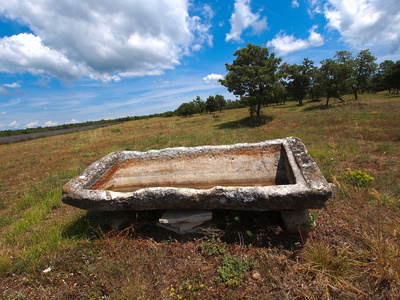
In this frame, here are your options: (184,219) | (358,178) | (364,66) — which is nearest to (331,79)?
(364,66)

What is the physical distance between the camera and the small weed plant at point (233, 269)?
91.8 inches

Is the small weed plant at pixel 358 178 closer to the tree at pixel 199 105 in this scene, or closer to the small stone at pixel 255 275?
the small stone at pixel 255 275

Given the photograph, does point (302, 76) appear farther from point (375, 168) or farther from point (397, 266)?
point (397, 266)

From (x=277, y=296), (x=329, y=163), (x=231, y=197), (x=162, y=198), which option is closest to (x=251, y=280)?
(x=277, y=296)

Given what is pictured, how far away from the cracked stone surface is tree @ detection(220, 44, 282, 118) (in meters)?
12.0

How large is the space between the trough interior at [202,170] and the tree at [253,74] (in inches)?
470

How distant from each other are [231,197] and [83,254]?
2551mm

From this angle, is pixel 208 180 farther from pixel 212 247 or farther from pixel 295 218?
pixel 295 218

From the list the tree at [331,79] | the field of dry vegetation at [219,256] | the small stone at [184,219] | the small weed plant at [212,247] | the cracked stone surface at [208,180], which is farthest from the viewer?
the tree at [331,79]

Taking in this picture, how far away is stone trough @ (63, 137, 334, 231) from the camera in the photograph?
2574 millimetres

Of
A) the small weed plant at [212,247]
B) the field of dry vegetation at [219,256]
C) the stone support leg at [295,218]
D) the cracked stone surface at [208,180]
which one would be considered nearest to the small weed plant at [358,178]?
the field of dry vegetation at [219,256]

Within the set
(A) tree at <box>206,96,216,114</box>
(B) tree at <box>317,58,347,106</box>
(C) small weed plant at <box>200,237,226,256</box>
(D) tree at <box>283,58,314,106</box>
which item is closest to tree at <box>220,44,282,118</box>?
(B) tree at <box>317,58,347,106</box>

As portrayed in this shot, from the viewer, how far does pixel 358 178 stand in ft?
13.0

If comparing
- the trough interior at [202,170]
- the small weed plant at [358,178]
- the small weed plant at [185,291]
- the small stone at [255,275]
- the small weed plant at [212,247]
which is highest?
the trough interior at [202,170]
